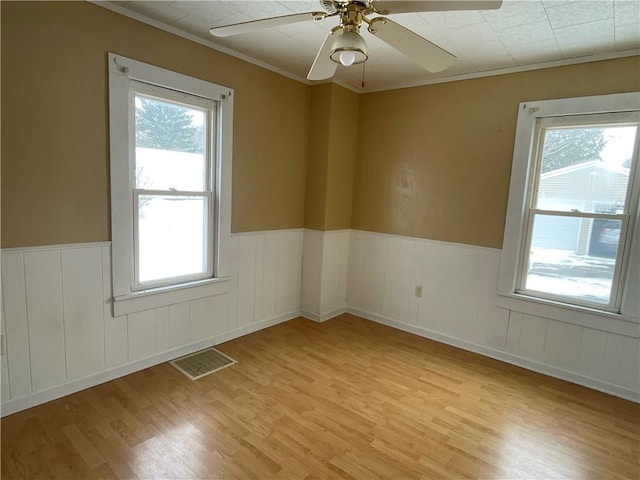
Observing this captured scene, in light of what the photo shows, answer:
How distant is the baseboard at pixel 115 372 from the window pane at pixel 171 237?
0.61 metres

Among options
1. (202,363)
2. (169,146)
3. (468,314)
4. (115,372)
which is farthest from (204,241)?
(468,314)

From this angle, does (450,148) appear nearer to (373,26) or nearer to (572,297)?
(572,297)

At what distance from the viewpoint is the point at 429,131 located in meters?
3.43

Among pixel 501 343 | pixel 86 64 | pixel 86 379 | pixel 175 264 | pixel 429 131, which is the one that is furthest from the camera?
pixel 429 131

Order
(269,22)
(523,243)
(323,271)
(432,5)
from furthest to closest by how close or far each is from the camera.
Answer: (323,271)
(523,243)
(269,22)
(432,5)

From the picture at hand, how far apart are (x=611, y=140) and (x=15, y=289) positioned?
4042mm

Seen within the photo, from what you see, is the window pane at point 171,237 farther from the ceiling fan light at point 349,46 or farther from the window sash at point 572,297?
the window sash at point 572,297

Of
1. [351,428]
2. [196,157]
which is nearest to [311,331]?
[351,428]

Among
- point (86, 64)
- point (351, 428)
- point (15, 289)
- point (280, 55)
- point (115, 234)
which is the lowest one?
point (351, 428)

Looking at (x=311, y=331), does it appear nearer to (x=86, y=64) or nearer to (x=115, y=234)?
(x=115, y=234)

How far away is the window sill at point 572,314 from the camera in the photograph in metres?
2.57

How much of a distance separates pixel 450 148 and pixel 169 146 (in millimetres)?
2438

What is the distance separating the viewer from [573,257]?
2797 millimetres

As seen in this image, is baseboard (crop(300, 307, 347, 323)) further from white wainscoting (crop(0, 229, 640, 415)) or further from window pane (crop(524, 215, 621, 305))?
window pane (crop(524, 215, 621, 305))
